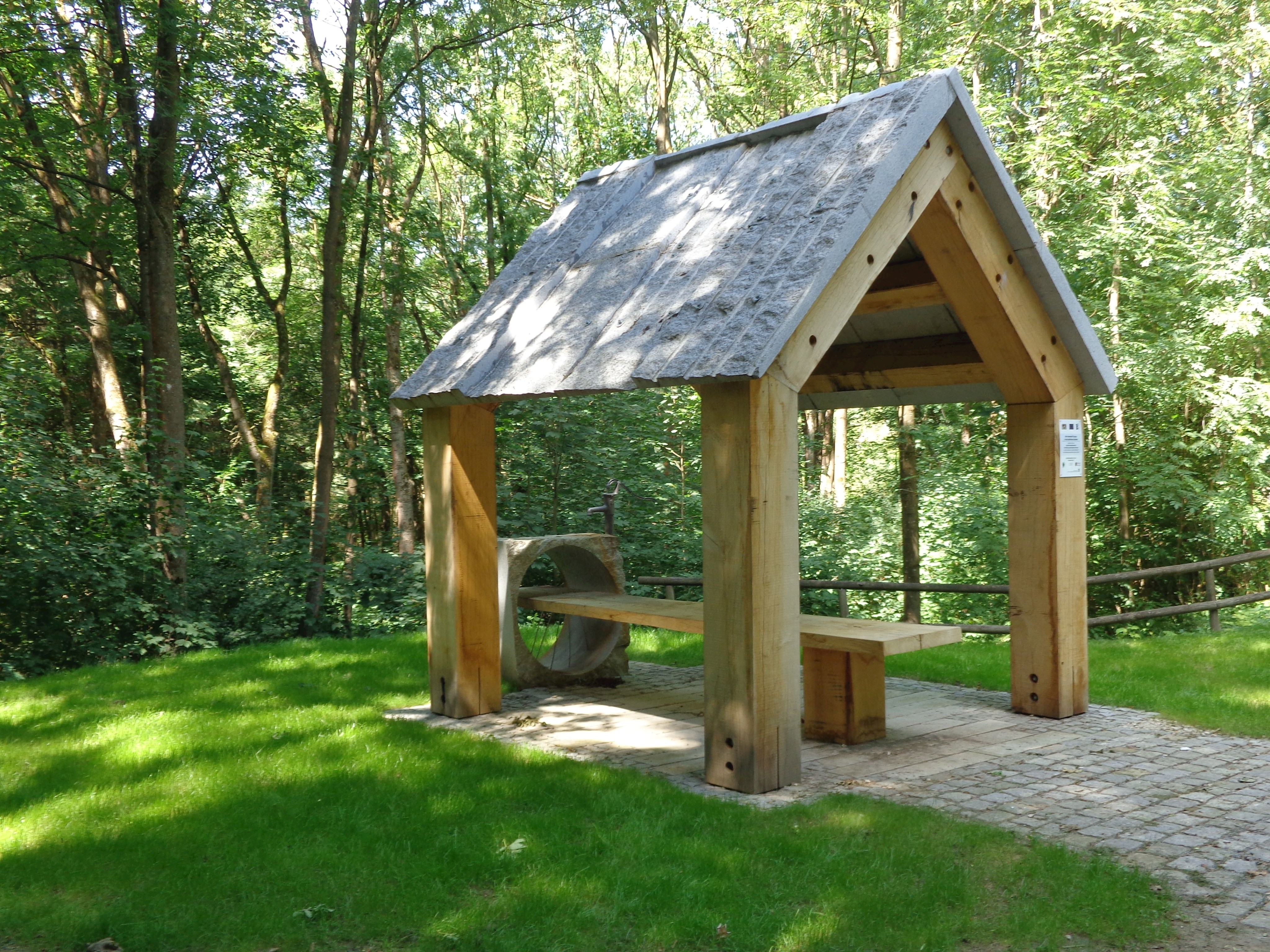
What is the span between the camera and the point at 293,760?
6.01 meters

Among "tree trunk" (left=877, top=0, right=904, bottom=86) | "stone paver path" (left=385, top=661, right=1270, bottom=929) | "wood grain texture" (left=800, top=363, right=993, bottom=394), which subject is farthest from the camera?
"tree trunk" (left=877, top=0, right=904, bottom=86)

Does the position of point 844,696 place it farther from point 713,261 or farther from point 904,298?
point 713,261

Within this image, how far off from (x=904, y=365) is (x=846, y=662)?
2.60 m

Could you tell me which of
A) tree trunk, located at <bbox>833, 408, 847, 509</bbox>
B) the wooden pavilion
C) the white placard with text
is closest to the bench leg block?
the wooden pavilion

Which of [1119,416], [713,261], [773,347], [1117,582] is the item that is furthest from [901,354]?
[1119,416]

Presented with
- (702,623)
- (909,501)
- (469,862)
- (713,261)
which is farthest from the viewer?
(909,501)

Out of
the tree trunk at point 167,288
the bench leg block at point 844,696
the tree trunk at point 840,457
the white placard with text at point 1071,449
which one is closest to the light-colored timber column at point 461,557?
the bench leg block at point 844,696

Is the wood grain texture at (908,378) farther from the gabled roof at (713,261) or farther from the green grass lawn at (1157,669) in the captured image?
the green grass lawn at (1157,669)

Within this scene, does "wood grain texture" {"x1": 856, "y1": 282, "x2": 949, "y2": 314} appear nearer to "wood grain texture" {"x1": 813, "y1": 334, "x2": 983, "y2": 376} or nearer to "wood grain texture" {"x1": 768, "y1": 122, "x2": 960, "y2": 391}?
"wood grain texture" {"x1": 813, "y1": 334, "x2": 983, "y2": 376}

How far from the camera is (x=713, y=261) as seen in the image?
593 cm

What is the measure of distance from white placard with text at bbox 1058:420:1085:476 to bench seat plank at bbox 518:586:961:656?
1.31 metres

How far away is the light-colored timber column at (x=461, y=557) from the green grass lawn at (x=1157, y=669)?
9.18 ft

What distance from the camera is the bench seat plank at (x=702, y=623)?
616cm

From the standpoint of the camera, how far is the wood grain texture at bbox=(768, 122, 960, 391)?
5441mm
